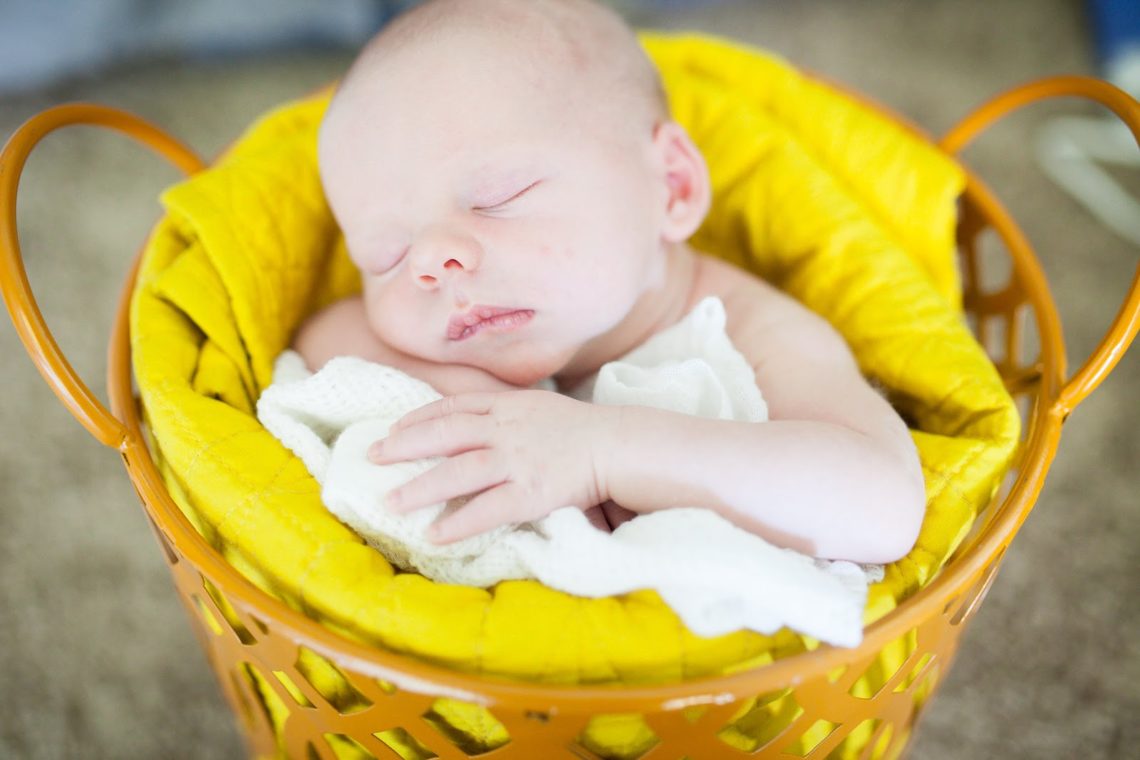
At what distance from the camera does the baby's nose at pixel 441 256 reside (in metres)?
0.68

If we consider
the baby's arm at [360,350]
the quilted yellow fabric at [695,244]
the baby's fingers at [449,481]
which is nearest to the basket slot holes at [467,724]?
the quilted yellow fabric at [695,244]

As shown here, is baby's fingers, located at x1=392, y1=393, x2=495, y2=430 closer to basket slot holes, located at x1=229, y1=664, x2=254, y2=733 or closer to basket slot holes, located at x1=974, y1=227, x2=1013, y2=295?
basket slot holes, located at x1=229, y1=664, x2=254, y2=733

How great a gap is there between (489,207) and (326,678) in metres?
0.35

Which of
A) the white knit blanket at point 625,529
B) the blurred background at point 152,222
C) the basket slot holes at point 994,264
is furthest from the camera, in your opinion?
the basket slot holes at point 994,264

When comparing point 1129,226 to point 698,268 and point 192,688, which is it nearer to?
point 698,268

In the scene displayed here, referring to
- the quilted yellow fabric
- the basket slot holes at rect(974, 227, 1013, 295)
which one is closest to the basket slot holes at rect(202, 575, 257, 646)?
the quilted yellow fabric

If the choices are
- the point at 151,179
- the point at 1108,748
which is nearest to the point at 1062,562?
the point at 1108,748

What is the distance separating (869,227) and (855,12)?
1073mm

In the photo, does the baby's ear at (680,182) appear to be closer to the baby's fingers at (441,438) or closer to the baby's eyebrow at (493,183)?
the baby's eyebrow at (493,183)

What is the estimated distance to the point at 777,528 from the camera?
64 cm

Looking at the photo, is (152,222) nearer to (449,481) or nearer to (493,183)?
(493,183)

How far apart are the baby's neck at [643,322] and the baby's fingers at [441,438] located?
195 mm

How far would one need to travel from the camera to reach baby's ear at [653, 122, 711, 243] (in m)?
0.81

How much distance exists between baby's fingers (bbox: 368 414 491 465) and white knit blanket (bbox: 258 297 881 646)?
2 centimetres
